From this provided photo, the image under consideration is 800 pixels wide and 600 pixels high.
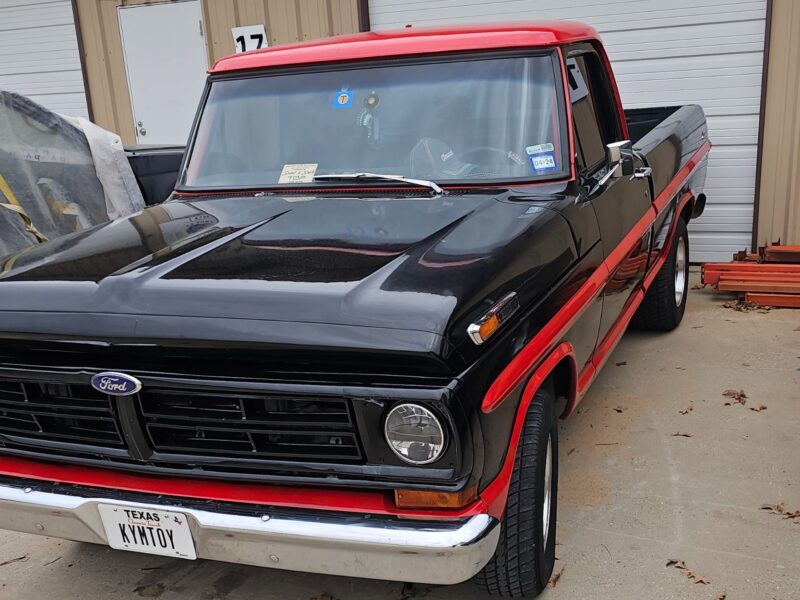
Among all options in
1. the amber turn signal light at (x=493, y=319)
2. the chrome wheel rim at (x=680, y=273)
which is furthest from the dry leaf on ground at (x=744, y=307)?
the amber turn signal light at (x=493, y=319)

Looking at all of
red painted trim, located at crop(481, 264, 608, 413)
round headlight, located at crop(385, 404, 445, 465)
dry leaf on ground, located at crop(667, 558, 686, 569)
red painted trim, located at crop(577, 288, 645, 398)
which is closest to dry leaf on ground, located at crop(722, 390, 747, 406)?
red painted trim, located at crop(577, 288, 645, 398)

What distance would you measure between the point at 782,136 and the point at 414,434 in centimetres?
587

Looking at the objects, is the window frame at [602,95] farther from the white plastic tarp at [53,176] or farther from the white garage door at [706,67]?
the white plastic tarp at [53,176]

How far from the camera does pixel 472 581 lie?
2717 mm

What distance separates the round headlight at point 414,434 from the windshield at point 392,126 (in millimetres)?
1392

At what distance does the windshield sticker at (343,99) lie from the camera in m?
3.49

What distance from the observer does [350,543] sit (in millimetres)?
2111

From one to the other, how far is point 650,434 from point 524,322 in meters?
1.87

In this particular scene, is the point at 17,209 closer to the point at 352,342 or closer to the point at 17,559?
the point at 17,559

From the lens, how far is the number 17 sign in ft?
26.7

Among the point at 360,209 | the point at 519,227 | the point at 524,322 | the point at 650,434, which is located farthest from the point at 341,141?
the point at 650,434

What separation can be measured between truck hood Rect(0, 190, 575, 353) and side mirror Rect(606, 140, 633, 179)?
65 centimetres

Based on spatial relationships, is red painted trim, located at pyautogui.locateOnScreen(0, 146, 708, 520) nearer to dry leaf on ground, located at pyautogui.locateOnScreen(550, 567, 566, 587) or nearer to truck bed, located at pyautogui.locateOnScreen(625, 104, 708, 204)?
dry leaf on ground, located at pyautogui.locateOnScreen(550, 567, 566, 587)

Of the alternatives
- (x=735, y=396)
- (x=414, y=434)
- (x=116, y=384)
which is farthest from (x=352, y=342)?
(x=735, y=396)
